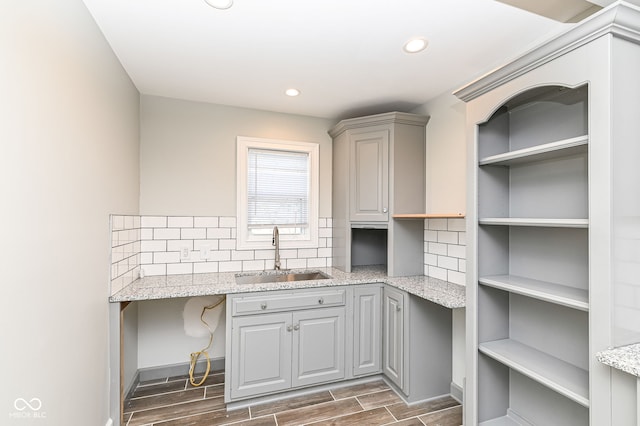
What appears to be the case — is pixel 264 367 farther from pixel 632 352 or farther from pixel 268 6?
pixel 268 6

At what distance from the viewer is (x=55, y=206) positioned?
127 cm

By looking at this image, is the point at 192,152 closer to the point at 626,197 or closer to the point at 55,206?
the point at 55,206

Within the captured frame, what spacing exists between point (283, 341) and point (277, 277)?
0.69 meters

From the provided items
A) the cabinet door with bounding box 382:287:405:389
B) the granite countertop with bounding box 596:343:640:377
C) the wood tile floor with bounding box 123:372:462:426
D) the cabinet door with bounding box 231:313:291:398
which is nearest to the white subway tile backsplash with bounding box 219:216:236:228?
the cabinet door with bounding box 231:313:291:398

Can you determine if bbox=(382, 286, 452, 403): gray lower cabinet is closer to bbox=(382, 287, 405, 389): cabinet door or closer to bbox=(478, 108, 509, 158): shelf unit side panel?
bbox=(382, 287, 405, 389): cabinet door

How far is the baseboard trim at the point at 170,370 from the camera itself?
8.59 ft

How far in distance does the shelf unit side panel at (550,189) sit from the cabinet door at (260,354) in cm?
174

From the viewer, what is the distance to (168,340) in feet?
8.87

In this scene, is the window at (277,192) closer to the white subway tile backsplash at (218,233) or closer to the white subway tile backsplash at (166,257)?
the white subway tile backsplash at (218,233)

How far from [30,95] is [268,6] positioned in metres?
1.06

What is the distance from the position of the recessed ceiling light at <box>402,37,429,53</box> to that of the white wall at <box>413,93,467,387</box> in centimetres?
68

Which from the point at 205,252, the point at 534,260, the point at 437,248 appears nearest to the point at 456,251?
the point at 437,248

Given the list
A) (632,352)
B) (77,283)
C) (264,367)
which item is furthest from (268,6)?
(264,367)

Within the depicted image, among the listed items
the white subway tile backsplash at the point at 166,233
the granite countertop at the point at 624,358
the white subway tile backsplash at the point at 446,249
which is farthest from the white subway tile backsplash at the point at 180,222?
the granite countertop at the point at 624,358
